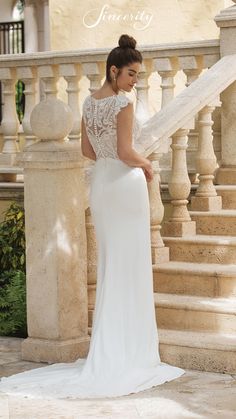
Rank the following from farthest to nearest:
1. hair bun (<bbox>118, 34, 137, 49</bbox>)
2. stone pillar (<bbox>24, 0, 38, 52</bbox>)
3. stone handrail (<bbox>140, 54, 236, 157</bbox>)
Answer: stone pillar (<bbox>24, 0, 38, 52</bbox>) → stone handrail (<bbox>140, 54, 236, 157</bbox>) → hair bun (<bbox>118, 34, 137, 49</bbox>)

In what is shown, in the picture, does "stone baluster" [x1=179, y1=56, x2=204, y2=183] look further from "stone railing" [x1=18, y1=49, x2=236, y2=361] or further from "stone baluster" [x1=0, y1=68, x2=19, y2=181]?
Answer: "stone baluster" [x1=0, y1=68, x2=19, y2=181]

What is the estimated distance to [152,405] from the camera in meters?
6.68

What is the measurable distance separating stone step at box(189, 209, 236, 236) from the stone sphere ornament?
1.50 m

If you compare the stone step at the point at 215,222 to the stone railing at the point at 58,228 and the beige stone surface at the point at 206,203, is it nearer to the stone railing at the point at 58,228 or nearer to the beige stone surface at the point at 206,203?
the beige stone surface at the point at 206,203

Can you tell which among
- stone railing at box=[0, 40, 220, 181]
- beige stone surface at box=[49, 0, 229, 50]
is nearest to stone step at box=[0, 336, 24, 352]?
stone railing at box=[0, 40, 220, 181]

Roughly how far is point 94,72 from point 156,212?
6.22 feet

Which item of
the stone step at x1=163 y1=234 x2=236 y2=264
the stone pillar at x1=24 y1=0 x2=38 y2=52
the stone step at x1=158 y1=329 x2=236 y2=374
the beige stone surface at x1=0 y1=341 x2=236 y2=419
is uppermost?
the stone pillar at x1=24 y1=0 x2=38 y2=52

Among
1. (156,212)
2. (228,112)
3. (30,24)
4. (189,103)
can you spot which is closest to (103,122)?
(156,212)

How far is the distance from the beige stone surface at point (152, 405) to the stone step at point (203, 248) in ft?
4.33

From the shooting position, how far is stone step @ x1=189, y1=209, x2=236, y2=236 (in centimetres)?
862

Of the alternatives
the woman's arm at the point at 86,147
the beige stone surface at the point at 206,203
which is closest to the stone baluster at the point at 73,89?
the beige stone surface at the point at 206,203

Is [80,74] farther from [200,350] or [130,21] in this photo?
[200,350]

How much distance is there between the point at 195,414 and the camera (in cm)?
645

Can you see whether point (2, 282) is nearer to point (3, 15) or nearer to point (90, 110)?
point (90, 110)
